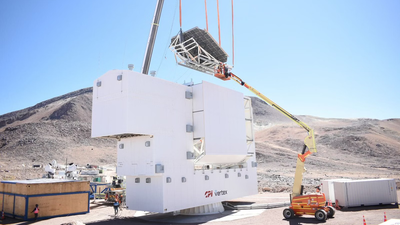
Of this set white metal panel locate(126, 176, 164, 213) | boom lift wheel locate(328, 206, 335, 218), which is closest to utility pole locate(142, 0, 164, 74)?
white metal panel locate(126, 176, 164, 213)

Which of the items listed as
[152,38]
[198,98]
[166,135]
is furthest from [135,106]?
[152,38]

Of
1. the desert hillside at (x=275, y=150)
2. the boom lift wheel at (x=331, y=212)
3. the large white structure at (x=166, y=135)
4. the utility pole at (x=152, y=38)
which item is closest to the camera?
the large white structure at (x=166, y=135)

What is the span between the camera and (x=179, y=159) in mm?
18938

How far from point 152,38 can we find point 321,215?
734 inches

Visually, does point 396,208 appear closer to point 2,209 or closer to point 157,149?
point 157,149

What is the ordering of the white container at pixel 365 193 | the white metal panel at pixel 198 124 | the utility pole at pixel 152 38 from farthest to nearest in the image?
the utility pole at pixel 152 38, the white container at pixel 365 193, the white metal panel at pixel 198 124

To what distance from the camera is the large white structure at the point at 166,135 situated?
17375mm

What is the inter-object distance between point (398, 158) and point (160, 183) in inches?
3217

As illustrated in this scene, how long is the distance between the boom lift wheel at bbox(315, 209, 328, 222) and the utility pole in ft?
55.4

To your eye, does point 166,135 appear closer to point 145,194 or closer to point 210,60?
point 145,194

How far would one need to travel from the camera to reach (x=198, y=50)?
2275cm

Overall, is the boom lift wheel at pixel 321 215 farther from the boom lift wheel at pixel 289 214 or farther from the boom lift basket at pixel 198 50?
the boom lift basket at pixel 198 50

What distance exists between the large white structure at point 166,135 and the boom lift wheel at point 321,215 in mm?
6746

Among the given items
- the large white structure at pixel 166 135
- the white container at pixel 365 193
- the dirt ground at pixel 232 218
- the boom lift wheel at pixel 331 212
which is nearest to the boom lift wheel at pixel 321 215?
the dirt ground at pixel 232 218
